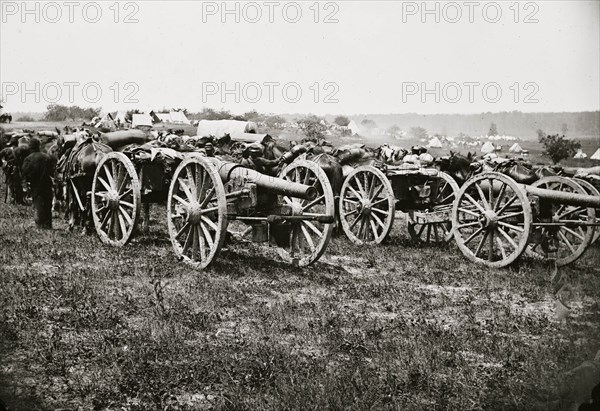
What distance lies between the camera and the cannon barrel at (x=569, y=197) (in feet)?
29.6

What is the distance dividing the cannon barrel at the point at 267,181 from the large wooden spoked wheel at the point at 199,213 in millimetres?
336

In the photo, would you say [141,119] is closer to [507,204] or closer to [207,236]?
[207,236]

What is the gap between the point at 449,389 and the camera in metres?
4.63

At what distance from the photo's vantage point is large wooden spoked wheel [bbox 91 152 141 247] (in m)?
9.78

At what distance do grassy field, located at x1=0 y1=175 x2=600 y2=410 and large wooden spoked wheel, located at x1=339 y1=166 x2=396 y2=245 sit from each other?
5.30 feet

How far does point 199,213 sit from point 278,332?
2939 mm

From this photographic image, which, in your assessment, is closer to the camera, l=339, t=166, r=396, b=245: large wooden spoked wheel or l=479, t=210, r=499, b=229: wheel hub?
l=479, t=210, r=499, b=229: wheel hub

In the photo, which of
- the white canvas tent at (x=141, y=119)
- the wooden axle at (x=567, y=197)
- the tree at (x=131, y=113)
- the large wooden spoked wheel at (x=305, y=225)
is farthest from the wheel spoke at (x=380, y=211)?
the tree at (x=131, y=113)

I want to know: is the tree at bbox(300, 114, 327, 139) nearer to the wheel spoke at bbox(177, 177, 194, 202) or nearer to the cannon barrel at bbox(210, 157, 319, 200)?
the cannon barrel at bbox(210, 157, 319, 200)

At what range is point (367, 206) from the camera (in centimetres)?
1136

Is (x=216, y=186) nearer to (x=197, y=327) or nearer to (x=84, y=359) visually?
(x=197, y=327)

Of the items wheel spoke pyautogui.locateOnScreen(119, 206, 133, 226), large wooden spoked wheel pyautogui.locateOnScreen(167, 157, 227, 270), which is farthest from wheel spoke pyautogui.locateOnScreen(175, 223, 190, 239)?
wheel spoke pyautogui.locateOnScreen(119, 206, 133, 226)

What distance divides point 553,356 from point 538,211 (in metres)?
4.52

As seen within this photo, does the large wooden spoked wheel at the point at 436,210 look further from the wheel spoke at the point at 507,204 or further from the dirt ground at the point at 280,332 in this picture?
the wheel spoke at the point at 507,204
